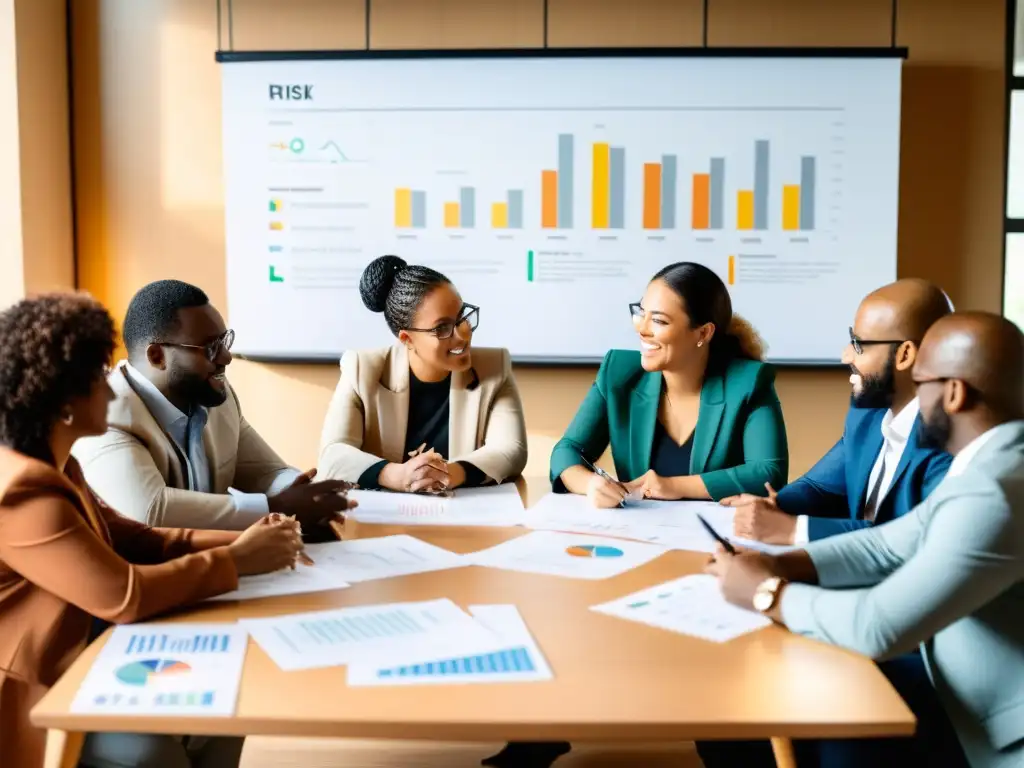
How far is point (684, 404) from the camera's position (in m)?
2.45

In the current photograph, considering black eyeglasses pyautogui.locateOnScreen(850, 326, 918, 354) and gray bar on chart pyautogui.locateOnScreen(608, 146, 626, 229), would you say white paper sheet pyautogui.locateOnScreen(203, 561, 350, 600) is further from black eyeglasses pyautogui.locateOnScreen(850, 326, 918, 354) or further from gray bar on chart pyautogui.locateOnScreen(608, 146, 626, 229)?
gray bar on chart pyautogui.locateOnScreen(608, 146, 626, 229)

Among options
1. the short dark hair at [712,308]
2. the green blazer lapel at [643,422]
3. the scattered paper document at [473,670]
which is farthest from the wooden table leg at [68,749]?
the short dark hair at [712,308]

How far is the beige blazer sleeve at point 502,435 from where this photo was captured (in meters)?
2.42

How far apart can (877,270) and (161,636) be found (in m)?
3.05

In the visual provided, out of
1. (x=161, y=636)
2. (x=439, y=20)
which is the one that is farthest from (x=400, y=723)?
(x=439, y=20)

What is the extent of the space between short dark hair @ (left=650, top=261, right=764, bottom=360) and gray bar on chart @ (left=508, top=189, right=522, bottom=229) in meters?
1.20

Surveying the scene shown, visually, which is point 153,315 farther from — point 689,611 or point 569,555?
point 689,611

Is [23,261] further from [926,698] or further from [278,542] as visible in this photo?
[926,698]

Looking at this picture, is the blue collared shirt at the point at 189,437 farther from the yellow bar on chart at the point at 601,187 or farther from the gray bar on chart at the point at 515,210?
the yellow bar on chart at the point at 601,187

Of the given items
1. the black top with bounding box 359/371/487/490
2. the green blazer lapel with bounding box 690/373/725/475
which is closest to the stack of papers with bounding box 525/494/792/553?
the green blazer lapel with bounding box 690/373/725/475

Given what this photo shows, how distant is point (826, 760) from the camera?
1.43 metres

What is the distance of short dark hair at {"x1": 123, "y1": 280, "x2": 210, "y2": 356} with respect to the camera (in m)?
1.93

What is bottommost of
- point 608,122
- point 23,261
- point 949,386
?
point 949,386

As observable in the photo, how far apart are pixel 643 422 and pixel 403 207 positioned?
5.33 feet
